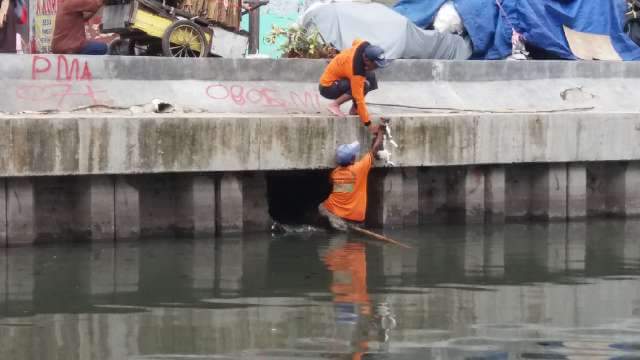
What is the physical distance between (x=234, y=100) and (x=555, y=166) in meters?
3.88

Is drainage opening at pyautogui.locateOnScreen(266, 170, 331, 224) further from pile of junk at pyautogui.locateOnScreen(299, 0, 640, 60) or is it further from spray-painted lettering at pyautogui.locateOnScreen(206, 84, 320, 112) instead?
pile of junk at pyautogui.locateOnScreen(299, 0, 640, 60)

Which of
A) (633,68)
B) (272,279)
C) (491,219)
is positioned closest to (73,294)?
(272,279)

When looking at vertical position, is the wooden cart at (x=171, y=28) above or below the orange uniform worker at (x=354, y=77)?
above

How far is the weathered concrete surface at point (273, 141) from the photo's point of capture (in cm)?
1293

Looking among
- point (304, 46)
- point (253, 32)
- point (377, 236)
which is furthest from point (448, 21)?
point (377, 236)

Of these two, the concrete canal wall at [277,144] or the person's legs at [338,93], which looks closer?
the concrete canal wall at [277,144]

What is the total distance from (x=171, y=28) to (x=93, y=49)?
90 centimetres

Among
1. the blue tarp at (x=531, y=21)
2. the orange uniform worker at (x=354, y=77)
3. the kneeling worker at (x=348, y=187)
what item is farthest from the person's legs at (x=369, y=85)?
the blue tarp at (x=531, y=21)

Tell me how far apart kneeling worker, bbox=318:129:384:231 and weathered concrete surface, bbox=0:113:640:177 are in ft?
0.50

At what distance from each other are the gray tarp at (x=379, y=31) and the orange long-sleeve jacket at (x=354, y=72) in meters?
1.97

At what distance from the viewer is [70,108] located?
45.3 ft

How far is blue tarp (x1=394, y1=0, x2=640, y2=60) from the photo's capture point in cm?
1753

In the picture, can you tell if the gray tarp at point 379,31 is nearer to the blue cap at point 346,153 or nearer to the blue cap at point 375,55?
the blue cap at point 375,55

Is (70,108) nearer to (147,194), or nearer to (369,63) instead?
(147,194)
